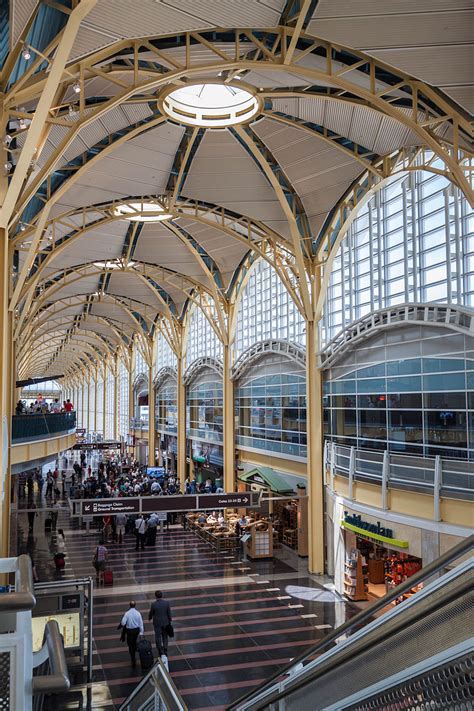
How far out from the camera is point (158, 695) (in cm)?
545

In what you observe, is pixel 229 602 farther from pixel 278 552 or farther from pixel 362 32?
pixel 362 32

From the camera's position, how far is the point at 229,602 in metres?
20.3

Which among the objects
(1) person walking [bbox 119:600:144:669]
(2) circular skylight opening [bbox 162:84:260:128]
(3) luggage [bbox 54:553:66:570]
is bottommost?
(3) luggage [bbox 54:553:66:570]

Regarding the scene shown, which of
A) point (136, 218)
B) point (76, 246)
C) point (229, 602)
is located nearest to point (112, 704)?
point (229, 602)

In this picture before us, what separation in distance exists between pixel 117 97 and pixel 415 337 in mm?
10767

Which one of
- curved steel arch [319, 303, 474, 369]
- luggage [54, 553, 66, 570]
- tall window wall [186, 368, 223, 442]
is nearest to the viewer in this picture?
curved steel arch [319, 303, 474, 369]

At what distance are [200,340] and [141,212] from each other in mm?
18294

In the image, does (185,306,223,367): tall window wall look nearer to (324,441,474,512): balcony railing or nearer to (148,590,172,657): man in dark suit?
(324,441,474,512): balcony railing

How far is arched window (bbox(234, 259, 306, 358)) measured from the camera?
29.6m

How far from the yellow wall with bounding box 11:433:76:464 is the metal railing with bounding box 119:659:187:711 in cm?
1680

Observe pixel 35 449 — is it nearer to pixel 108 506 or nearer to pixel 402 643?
pixel 108 506

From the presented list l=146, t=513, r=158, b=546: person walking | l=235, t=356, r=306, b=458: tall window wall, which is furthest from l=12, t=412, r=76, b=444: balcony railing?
l=235, t=356, r=306, b=458: tall window wall

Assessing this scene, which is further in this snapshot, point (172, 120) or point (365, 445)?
point (365, 445)

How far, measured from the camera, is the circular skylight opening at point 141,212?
2712cm
